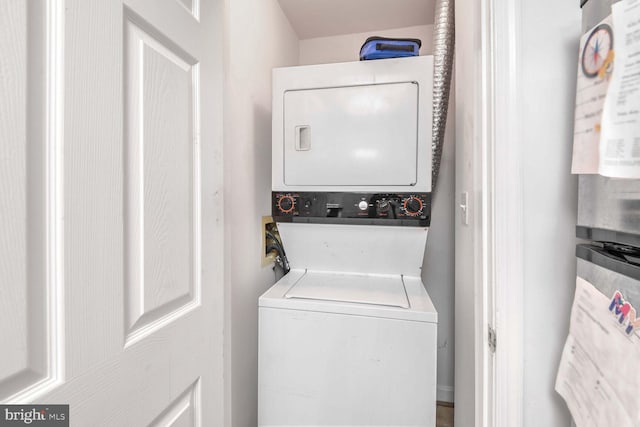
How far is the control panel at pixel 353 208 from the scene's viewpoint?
138 centimetres

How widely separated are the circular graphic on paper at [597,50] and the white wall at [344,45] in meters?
1.75

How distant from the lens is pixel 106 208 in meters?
0.54

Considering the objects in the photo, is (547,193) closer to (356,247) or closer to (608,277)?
(608,277)

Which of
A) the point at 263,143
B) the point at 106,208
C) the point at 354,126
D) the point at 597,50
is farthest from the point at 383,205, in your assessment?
the point at 106,208

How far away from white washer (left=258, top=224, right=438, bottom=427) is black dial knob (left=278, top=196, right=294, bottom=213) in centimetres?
41

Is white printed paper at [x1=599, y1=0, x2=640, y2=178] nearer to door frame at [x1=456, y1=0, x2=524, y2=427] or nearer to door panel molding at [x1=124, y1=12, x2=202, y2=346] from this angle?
door frame at [x1=456, y1=0, x2=524, y2=427]

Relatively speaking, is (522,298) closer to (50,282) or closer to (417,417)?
(417,417)

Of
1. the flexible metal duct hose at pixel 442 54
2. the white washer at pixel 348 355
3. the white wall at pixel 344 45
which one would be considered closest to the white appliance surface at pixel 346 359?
the white washer at pixel 348 355

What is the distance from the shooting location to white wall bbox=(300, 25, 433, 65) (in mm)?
2098

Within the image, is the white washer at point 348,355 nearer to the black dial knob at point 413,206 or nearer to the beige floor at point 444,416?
the black dial knob at point 413,206

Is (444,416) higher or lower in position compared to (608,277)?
lower

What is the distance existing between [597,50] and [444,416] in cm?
218

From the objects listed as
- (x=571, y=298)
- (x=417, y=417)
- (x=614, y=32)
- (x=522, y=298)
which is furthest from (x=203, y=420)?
(x=614, y=32)

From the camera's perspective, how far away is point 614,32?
54 cm
